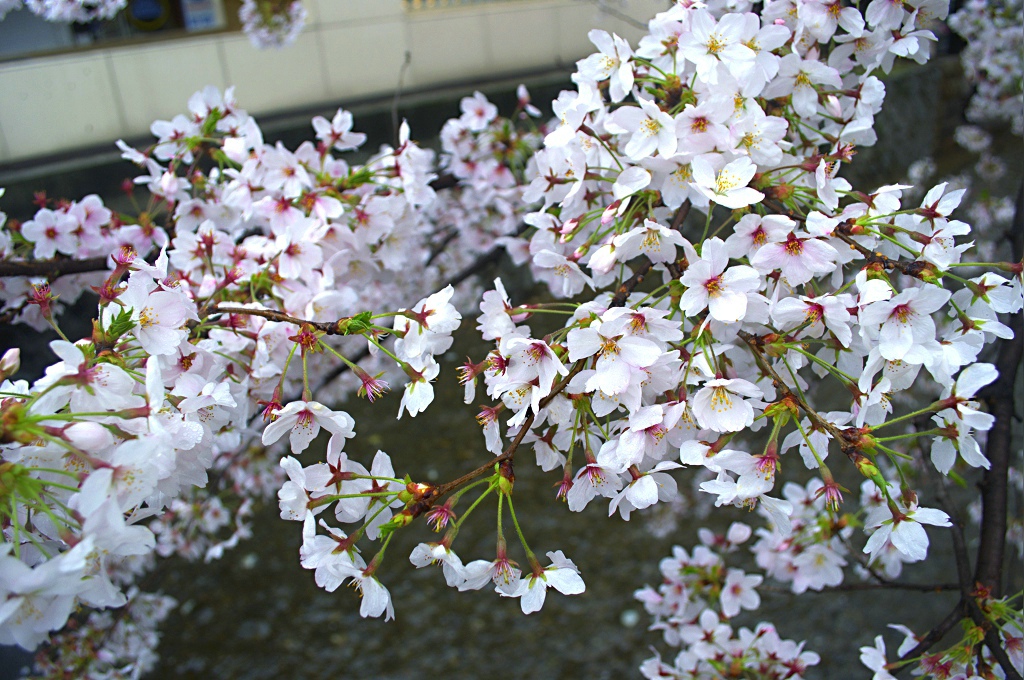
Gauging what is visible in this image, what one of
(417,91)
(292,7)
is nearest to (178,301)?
(292,7)

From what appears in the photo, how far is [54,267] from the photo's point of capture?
1450 mm

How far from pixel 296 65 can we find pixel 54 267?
3253 millimetres

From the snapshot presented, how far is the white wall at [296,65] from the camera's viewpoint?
3.37 metres

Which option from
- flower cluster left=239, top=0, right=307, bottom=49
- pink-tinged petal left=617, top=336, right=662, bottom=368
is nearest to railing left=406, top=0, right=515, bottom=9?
flower cluster left=239, top=0, right=307, bottom=49

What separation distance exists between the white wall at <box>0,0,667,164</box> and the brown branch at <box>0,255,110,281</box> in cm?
206

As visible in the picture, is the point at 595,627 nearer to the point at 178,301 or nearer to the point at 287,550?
the point at 287,550

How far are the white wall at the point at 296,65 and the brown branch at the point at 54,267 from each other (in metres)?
2.06

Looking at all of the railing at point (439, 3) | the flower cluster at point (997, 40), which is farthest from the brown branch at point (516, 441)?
the railing at point (439, 3)

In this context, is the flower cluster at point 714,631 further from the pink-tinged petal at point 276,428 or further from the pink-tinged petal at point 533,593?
the pink-tinged petal at point 276,428

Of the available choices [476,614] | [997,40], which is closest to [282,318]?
[476,614]

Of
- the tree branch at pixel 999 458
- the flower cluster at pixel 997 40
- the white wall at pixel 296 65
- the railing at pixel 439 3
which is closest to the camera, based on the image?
the tree branch at pixel 999 458

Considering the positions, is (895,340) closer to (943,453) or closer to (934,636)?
(943,453)

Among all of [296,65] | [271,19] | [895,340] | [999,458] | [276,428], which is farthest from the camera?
[296,65]

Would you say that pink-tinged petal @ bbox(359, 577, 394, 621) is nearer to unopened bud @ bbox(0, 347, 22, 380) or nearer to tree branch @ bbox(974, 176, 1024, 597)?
unopened bud @ bbox(0, 347, 22, 380)
